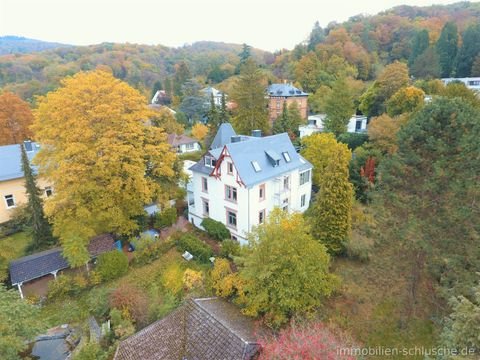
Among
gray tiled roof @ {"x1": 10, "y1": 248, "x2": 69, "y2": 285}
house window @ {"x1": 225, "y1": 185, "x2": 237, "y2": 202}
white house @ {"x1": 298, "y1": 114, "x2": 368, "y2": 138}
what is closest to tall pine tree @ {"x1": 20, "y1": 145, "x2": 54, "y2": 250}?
gray tiled roof @ {"x1": 10, "y1": 248, "x2": 69, "y2": 285}

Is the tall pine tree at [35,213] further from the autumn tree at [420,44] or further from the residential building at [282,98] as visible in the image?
the autumn tree at [420,44]

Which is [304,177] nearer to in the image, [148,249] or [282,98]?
[148,249]

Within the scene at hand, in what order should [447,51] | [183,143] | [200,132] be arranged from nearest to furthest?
[183,143] → [200,132] → [447,51]

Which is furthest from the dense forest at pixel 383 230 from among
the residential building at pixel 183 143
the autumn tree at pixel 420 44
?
the autumn tree at pixel 420 44

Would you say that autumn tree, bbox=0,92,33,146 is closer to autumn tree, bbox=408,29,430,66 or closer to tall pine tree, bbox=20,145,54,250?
tall pine tree, bbox=20,145,54,250

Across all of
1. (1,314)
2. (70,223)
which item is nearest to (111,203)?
(70,223)

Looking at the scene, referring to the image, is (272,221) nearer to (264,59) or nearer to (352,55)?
(352,55)

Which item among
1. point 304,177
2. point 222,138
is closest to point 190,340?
point 304,177
